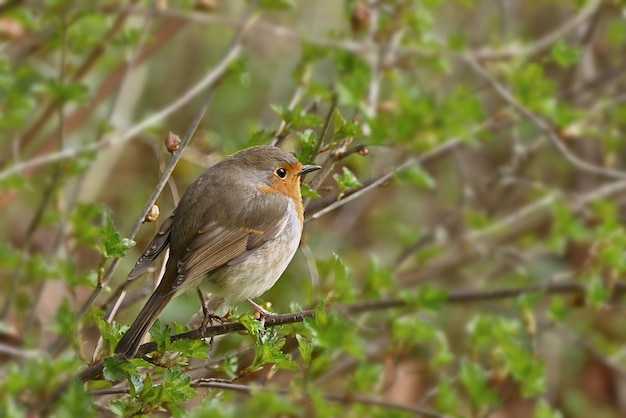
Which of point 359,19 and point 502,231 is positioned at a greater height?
point 359,19

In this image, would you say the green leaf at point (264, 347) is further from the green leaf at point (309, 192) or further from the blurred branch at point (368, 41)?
the blurred branch at point (368, 41)

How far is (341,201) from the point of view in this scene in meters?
2.93

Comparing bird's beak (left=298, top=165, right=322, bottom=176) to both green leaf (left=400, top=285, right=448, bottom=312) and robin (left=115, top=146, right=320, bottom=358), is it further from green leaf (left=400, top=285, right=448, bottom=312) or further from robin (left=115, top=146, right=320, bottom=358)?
green leaf (left=400, top=285, right=448, bottom=312)

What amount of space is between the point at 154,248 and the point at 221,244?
0.84 ft

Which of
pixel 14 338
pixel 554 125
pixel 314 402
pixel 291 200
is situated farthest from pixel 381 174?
pixel 14 338

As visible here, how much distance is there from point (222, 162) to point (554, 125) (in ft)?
6.65

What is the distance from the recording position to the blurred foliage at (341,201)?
270 centimetres

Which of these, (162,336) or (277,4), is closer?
(162,336)

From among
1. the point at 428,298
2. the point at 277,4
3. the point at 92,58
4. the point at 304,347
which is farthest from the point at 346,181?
the point at 92,58

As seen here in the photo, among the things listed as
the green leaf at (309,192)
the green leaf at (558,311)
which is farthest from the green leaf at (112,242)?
the green leaf at (558,311)

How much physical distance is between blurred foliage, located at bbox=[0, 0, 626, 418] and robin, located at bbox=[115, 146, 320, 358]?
0.10 m

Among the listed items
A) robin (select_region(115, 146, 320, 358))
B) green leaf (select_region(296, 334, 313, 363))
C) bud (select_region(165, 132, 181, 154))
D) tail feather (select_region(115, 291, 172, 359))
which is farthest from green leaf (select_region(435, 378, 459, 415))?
bud (select_region(165, 132, 181, 154))

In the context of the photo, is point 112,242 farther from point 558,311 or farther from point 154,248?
point 558,311

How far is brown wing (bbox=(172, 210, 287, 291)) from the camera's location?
2881 millimetres
